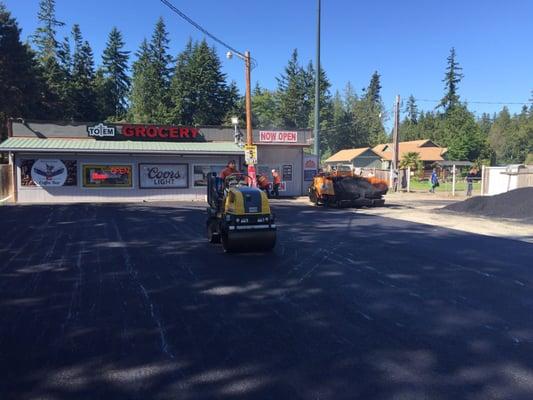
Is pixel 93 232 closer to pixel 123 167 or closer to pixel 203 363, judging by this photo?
pixel 203 363

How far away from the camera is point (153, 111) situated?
7125 centimetres

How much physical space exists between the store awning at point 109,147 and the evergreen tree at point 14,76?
13827 millimetres

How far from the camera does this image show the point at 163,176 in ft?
91.9

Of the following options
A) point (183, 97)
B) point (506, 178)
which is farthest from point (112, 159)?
point (183, 97)

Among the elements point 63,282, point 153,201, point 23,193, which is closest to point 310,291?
point 63,282

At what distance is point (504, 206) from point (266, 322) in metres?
16.8

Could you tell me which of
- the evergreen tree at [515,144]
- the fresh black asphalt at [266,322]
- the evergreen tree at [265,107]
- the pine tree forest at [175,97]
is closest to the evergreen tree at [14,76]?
the pine tree forest at [175,97]

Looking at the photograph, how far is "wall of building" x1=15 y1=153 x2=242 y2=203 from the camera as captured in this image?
1019 inches

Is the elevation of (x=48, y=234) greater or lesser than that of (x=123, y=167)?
lesser

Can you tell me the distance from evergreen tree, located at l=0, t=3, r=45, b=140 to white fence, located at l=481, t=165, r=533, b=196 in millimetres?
36059

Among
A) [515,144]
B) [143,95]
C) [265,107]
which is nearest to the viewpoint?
[143,95]

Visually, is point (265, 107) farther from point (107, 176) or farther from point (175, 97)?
point (107, 176)

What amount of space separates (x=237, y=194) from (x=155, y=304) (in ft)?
12.9

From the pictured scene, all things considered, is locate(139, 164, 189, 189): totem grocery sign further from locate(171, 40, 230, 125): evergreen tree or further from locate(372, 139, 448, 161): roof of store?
locate(372, 139, 448, 161): roof of store
